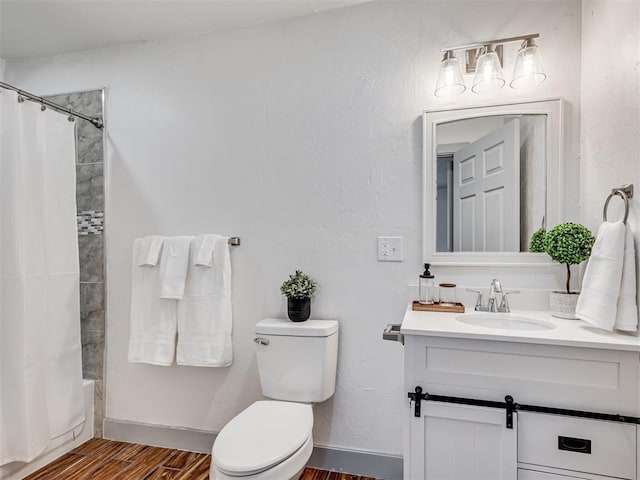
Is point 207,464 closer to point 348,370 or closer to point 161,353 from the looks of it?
point 161,353

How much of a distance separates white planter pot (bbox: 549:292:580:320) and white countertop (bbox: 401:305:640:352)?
33 millimetres

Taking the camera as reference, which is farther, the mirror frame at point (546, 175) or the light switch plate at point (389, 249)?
the light switch plate at point (389, 249)

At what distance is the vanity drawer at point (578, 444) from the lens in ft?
3.37

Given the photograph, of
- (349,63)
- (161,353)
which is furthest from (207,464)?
(349,63)

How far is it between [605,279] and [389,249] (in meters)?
0.82

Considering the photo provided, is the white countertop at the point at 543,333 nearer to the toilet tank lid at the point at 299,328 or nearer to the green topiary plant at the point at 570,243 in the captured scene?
the green topiary plant at the point at 570,243

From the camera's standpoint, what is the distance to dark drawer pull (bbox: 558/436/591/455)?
105cm

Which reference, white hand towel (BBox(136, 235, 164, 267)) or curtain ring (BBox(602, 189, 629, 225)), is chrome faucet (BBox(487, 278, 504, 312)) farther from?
white hand towel (BBox(136, 235, 164, 267))

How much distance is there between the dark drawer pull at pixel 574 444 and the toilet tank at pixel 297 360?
2.95 feet

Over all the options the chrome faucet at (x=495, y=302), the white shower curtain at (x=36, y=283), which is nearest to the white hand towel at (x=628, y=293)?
the chrome faucet at (x=495, y=302)

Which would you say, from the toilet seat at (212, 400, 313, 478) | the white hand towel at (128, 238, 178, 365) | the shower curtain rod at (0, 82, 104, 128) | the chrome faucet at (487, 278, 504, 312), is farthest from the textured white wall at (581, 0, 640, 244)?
the shower curtain rod at (0, 82, 104, 128)

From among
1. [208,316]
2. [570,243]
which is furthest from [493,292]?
[208,316]

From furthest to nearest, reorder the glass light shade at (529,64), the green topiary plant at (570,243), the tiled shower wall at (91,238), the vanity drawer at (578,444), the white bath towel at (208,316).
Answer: the tiled shower wall at (91,238)
the white bath towel at (208,316)
the glass light shade at (529,64)
the green topiary plant at (570,243)
the vanity drawer at (578,444)

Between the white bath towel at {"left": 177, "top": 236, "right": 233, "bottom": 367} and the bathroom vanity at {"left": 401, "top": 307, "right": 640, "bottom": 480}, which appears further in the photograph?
the white bath towel at {"left": 177, "top": 236, "right": 233, "bottom": 367}
